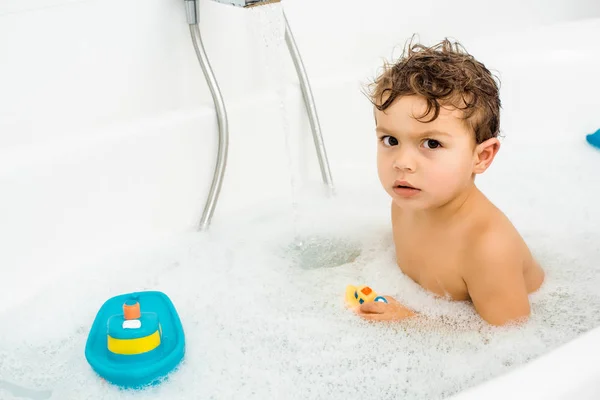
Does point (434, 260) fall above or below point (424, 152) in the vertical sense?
below

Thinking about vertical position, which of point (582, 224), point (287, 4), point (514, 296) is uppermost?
point (287, 4)

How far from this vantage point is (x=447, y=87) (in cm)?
109

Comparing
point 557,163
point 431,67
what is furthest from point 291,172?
point 557,163

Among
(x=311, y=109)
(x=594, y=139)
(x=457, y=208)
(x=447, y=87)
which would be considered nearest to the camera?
(x=447, y=87)

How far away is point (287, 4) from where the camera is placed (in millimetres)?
A: 1677

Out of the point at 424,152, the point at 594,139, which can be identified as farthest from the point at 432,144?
the point at 594,139

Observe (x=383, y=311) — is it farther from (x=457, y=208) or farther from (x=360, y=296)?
(x=457, y=208)

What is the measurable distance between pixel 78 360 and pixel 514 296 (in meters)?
0.66

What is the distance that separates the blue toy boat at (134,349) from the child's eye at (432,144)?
0.46m

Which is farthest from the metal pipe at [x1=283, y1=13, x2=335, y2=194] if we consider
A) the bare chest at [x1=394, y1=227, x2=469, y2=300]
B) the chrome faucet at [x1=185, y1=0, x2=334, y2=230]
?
the bare chest at [x1=394, y1=227, x2=469, y2=300]

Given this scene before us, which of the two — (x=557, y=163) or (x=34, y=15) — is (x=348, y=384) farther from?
(x=557, y=163)

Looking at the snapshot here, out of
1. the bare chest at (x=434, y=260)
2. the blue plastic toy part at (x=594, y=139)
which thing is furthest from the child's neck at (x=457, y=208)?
the blue plastic toy part at (x=594, y=139)

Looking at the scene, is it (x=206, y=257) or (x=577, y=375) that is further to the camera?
(x=206, y=257)

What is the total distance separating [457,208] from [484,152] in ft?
0.33
